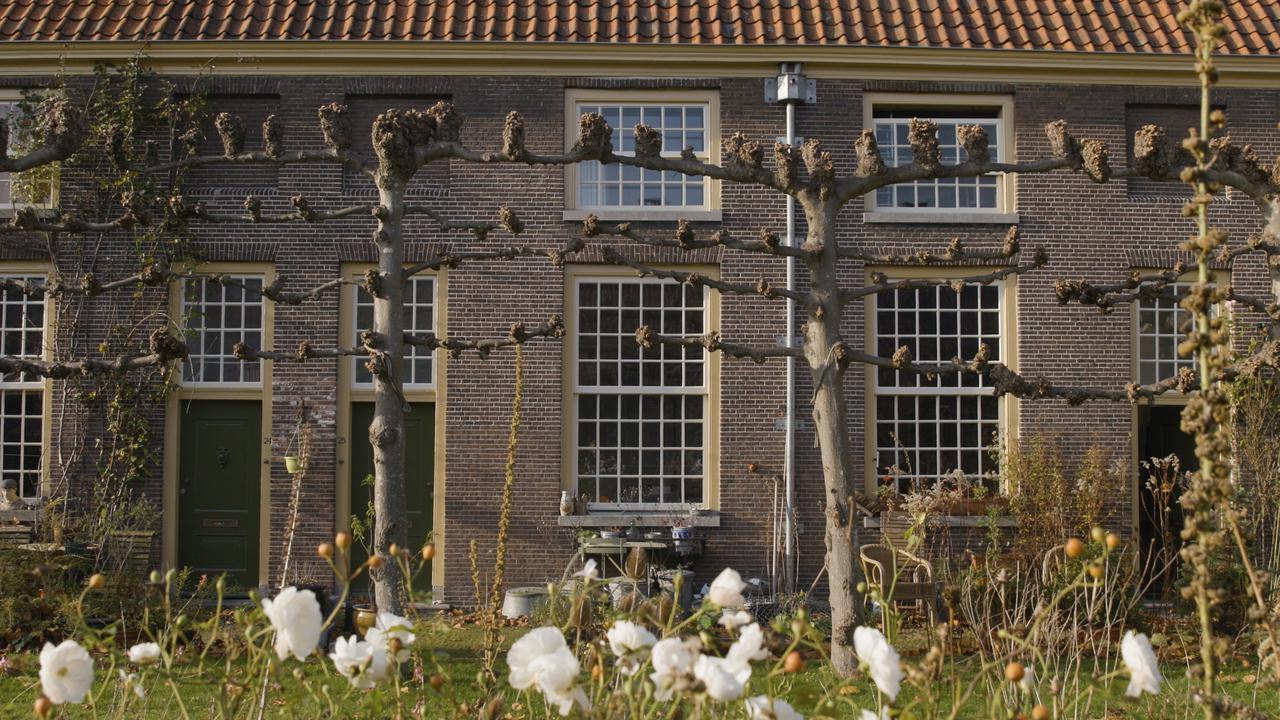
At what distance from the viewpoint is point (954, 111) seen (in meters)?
14.4

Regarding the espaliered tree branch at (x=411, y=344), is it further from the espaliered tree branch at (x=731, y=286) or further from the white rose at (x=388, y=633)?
the white rose at (x=388, y=633)

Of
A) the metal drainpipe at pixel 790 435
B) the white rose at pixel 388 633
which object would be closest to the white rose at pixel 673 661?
the white rose at pixel 388 633

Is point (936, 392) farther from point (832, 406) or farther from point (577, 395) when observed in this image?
point (832, 406)

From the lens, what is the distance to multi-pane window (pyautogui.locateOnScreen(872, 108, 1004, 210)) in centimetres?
1424

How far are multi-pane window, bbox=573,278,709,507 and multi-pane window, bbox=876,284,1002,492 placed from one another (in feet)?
6.78

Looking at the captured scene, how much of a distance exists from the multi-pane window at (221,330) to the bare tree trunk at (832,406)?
24.5 ft

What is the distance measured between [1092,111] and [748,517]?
19.5 ft

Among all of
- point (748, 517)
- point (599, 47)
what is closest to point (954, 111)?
point (599, 47)

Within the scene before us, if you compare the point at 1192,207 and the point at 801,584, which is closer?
the point at 1192,207

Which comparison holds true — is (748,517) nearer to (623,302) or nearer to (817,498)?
(817,498)

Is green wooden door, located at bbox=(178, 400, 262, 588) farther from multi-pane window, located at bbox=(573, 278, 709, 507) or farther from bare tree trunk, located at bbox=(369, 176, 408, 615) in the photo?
bare tree trunk, located at bbox=(369, 176, 408, 615)

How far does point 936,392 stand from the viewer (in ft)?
46.3

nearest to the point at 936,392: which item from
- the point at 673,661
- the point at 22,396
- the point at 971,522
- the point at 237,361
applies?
the point at 971,522

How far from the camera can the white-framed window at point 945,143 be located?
14219 mm
